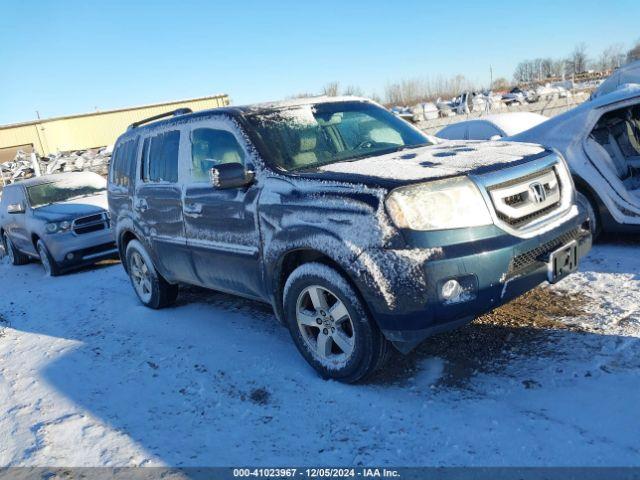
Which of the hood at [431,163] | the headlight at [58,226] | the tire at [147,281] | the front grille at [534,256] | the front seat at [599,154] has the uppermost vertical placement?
the hood at [431,163]

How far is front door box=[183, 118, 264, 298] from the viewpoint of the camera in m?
3.88

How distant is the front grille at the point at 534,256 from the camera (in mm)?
3086

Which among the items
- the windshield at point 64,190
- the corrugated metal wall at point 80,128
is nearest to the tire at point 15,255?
the windshield at point 64,190

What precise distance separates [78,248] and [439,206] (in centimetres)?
717

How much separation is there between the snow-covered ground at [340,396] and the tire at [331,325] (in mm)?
156

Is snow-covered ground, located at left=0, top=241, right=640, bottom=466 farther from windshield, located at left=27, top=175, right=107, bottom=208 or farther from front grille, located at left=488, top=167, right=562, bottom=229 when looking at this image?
windshield, located at left=27, top=175, right=107, bottom=208

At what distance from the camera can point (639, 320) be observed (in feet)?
12.5

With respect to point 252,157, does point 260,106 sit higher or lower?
higher

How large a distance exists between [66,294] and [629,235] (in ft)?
23.3

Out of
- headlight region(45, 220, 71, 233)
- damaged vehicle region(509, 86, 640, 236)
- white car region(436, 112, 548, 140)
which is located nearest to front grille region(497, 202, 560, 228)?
damaged vehicle region(509, 86, 640, 236)

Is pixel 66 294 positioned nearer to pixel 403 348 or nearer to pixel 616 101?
pixel 403 348

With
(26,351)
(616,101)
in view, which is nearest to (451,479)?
(26,351)

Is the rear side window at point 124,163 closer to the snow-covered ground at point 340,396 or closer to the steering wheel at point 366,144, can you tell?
the snow-covered ground at point 340,396

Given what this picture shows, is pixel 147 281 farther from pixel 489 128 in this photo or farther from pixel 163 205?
pixel 489 128
